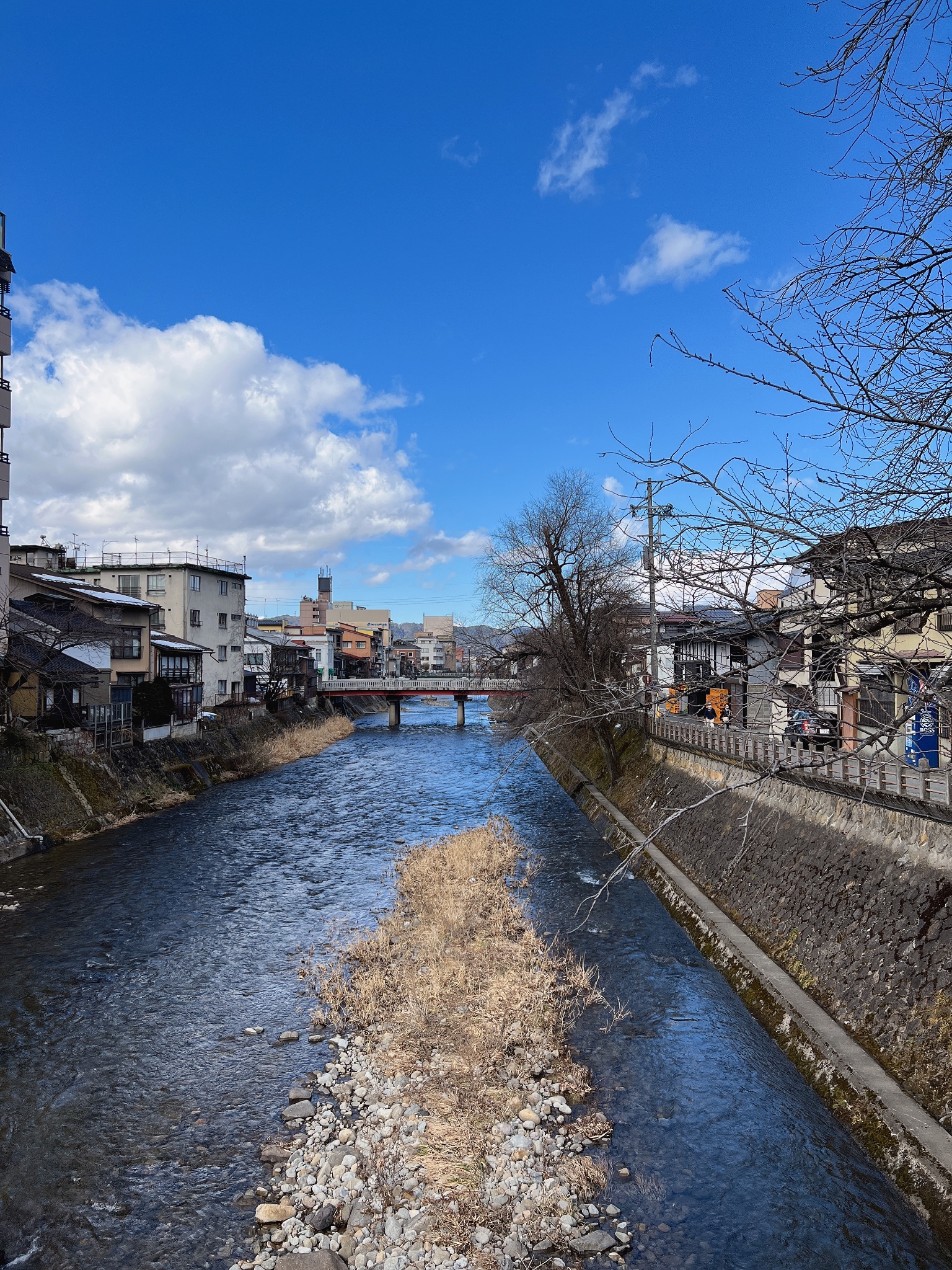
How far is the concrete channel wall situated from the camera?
24.3 ft

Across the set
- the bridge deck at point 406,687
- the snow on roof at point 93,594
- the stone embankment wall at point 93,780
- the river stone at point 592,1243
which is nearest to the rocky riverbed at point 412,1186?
the river stone at point 592,1243

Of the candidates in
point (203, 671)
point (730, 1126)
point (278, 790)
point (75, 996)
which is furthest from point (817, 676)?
point (203, 671)

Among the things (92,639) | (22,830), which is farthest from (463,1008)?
(92,639)

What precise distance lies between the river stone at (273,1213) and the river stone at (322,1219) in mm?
224

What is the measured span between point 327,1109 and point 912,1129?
6267 millimetres

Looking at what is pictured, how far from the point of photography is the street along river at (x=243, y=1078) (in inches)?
264

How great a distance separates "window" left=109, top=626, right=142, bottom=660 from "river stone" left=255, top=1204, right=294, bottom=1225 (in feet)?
98.5

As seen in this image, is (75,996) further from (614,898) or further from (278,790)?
(278,790)

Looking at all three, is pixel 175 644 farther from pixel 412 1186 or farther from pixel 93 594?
pixel 412 1186

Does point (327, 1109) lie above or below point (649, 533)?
below

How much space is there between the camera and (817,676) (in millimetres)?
3830

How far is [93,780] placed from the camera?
25.7 m

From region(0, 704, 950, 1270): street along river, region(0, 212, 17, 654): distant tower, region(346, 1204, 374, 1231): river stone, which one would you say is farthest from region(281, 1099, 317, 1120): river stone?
region(0, 212, 17, 654): distant tower

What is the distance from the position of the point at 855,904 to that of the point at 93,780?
80.3 feet
